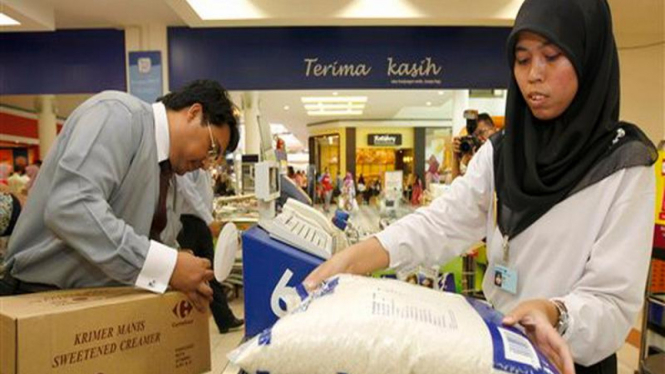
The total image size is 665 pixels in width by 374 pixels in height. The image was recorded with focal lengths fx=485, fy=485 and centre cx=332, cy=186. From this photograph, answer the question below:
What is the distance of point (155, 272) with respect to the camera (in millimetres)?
1176

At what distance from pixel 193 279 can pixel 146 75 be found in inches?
169

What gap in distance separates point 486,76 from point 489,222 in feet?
13.7

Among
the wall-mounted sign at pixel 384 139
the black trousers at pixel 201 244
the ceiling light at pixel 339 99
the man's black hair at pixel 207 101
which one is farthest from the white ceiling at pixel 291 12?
the wall-mounted sign at pixel 384 139

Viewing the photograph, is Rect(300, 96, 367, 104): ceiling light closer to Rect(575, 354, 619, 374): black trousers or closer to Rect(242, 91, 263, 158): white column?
Rect(242, 91, 263, 158): white column

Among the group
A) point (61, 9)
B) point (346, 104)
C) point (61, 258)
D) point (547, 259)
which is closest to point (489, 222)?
point (547, 259)

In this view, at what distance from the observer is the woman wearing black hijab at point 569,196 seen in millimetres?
857

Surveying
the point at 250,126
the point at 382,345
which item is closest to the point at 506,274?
the point at 382,345

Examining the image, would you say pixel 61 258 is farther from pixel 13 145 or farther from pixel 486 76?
pixel 13 145

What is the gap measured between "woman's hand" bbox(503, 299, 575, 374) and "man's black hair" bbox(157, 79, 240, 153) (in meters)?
1.11

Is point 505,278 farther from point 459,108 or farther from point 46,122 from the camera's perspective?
point 46,122

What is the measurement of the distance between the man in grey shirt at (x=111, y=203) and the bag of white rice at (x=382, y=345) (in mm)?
583

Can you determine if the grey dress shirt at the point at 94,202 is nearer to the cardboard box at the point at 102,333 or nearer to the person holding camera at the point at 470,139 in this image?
the cardboard box at the point at 102,333

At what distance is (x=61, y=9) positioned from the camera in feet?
15.0

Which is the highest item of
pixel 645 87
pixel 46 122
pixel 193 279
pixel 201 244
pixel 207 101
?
pixel 46 122
